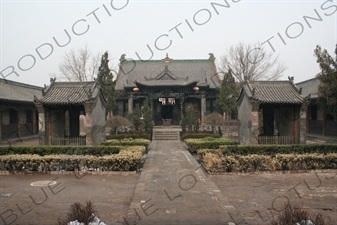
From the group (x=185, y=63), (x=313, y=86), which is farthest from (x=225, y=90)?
(x=185, y=63)

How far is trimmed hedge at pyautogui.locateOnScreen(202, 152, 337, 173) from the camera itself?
9953 mm

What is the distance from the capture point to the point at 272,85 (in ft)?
55.6

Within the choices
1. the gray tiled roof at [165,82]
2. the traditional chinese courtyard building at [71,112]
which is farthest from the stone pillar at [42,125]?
the gray tiled roof at [165,82]

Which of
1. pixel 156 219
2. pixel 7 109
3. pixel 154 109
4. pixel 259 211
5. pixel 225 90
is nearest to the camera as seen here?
pixel 156 219

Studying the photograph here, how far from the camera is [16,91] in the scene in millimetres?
23859

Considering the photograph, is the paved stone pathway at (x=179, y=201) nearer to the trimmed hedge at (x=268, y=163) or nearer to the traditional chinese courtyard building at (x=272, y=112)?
the trimmed hedge at (x=268, y=163)

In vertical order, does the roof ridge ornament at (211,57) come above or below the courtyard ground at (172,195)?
above

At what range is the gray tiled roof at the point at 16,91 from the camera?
69.4ft

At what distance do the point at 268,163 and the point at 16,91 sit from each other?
2158 cm

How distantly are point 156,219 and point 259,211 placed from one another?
2.28 meters

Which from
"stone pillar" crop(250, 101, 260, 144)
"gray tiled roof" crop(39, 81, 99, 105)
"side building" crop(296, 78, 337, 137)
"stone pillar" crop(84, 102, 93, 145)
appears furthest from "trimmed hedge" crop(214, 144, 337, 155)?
"side building" crop(296, 78, 337, 137)

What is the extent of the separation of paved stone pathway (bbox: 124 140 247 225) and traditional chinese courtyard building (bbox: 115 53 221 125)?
18.5 m

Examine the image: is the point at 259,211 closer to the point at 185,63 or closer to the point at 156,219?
the point at 156,219

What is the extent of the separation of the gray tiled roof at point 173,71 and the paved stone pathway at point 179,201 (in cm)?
2056
